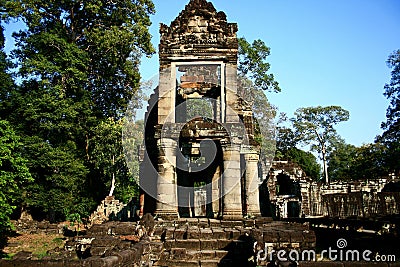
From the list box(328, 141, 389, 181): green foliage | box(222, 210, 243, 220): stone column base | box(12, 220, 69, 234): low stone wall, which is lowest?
box(12, 220, 69, 234): low stone wall

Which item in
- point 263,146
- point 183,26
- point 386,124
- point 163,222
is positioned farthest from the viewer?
Result: point 386,124

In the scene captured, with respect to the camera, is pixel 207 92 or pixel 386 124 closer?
pixel 207 92

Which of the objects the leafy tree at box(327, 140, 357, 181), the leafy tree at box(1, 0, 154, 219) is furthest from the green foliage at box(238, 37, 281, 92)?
the leafy tree at box(327, 140, 357, 181)

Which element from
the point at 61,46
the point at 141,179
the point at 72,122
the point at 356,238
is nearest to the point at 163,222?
the point at 141,179

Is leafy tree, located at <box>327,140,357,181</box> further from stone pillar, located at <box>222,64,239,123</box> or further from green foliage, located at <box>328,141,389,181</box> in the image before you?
stone pillar, located at <box>222,64,239,123</box>

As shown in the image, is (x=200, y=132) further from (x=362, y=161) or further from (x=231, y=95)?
(x=362, y=161)

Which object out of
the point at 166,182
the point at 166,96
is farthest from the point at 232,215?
the point at 166,96

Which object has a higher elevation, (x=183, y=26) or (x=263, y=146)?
(x=183, y=26)

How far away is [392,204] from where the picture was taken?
1217 centimetres

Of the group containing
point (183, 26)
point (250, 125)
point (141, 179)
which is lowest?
point (141, 179)

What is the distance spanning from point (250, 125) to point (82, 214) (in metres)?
12.4

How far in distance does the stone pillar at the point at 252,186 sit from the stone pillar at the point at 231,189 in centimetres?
157

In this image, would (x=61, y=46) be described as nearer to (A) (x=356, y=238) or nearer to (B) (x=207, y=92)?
(B) (x=207, y=92)

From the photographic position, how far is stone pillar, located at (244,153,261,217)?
1407cm
